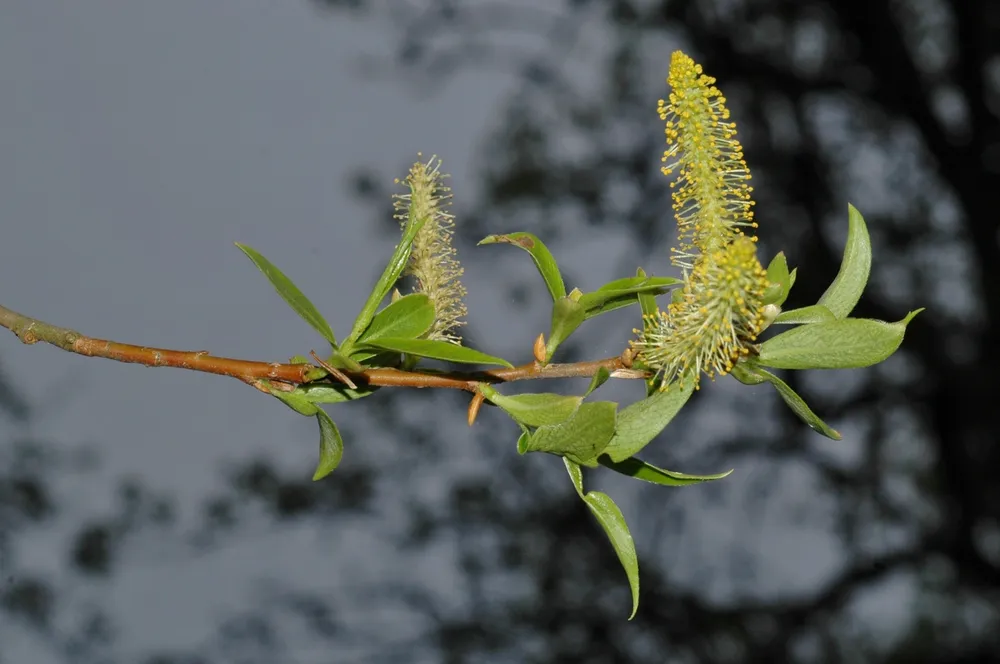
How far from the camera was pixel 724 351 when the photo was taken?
724 mm

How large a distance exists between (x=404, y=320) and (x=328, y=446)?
0.14m

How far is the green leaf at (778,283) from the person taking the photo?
71 cm

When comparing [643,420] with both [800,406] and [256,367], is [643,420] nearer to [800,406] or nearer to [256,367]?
[800,406]

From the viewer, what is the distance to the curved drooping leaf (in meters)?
0.71

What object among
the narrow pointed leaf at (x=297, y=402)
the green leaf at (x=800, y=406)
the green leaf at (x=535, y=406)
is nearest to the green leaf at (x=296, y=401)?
the narrow pointed leaf at (x=297, y=402)

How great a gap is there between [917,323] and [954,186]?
23.8 inches

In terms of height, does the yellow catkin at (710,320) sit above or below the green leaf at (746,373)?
above

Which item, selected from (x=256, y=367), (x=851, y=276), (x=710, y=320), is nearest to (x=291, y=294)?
(x=256, y=367)

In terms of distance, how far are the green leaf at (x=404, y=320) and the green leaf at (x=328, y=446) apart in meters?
0.09

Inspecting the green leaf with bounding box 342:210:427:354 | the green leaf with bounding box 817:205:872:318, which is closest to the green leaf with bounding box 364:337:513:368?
the green leaf with bounding box 342:210:427:354

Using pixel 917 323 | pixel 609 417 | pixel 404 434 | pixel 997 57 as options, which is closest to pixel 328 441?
pixel 609 417

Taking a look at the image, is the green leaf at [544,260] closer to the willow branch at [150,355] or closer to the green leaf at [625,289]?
the green leaf at [625,289]

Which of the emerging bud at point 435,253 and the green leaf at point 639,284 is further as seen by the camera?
the emerging bud at point 435,253

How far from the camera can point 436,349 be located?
2.17ft
